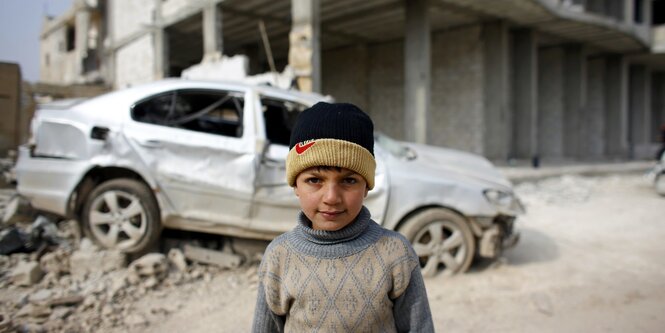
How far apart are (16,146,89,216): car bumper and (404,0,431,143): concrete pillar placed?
829cm

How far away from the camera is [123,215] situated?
3.67 metres

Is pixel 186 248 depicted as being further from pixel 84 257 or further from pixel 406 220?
pixel 406 220

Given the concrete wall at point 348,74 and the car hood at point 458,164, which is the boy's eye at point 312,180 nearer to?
the car hood at point 458,164

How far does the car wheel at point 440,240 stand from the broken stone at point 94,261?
251 cm

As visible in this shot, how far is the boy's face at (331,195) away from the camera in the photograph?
4.14 ft

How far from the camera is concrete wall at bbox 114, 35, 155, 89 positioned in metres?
13.9

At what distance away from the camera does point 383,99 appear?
15477 mm

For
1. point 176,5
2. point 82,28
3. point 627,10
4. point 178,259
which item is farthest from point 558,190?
point 82,28

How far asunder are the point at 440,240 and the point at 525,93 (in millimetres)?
11231

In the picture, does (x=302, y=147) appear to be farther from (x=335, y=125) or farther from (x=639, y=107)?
(x=639, y=107)

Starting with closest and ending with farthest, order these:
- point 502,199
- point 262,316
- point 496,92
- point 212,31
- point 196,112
→ 1. point 262,316
2. point 502,199
3. point 196,112
4. point 212,31
5. point 496,92

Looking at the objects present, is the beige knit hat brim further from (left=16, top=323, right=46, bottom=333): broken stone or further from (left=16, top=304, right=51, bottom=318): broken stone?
(left=16, top=304, right=51, bottom=318): broken stone

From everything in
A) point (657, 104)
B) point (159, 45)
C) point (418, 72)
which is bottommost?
point (418, 72)

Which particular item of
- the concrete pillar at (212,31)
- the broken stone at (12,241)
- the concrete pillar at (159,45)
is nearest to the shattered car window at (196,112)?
the broken stone at (12,241)
